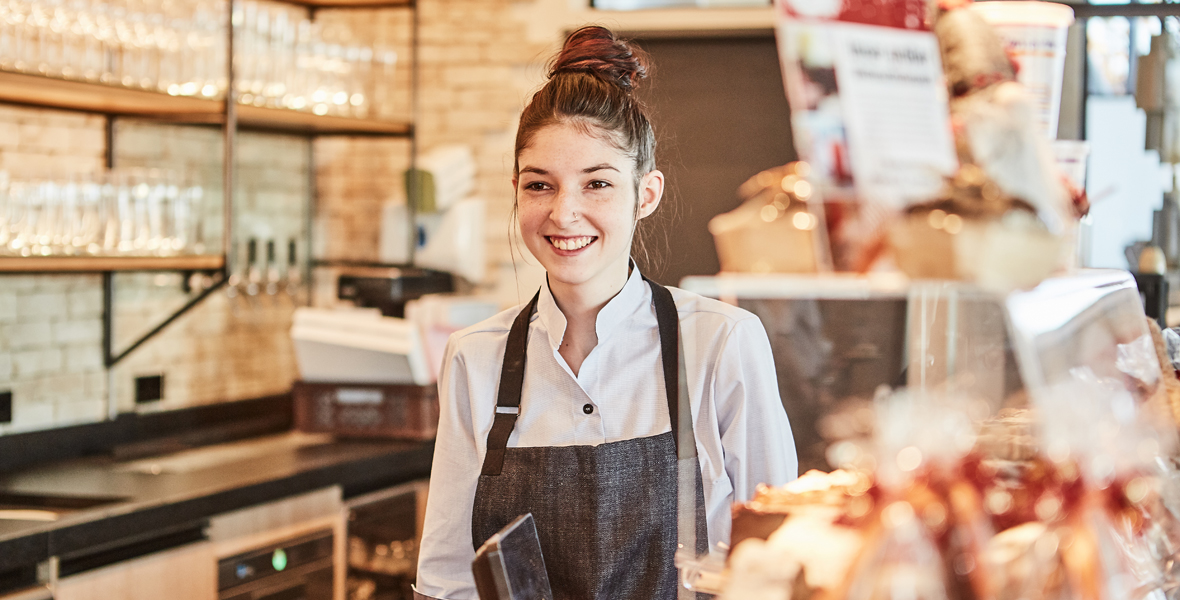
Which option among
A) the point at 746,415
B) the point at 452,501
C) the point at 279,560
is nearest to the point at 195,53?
the point at 279,560

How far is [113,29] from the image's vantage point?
2850mm

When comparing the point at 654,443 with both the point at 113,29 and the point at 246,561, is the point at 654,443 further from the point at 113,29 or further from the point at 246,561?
the point at 113,29

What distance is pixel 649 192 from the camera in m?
1.70

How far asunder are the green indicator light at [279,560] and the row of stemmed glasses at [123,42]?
1.44 m

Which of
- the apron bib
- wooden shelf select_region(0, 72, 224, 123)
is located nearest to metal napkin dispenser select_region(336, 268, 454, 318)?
wooden shelf select_region(0, 72, 224, 123)

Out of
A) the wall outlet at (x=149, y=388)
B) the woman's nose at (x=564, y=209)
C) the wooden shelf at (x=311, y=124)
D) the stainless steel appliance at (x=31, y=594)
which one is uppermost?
the wooden shelf at (x=311, y=124)

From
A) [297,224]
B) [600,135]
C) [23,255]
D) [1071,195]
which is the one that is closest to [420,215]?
[297,224]

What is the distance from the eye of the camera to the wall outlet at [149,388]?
11.3 ft

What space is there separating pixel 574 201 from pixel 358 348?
1997 millimetres

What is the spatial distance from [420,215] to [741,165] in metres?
1.37

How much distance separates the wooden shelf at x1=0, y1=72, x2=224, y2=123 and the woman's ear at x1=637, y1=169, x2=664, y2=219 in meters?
1.84

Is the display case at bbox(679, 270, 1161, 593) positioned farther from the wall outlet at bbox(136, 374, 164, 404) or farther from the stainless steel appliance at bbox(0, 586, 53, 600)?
the wall outlet at bbox(136, 374, 164, 404)

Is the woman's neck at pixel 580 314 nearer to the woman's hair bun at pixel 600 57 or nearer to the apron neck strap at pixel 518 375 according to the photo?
the apron neck strap at pixel 518 375

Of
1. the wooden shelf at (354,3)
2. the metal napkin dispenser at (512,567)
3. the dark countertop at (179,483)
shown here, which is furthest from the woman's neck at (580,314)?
the wooden shelf at (354,3)
